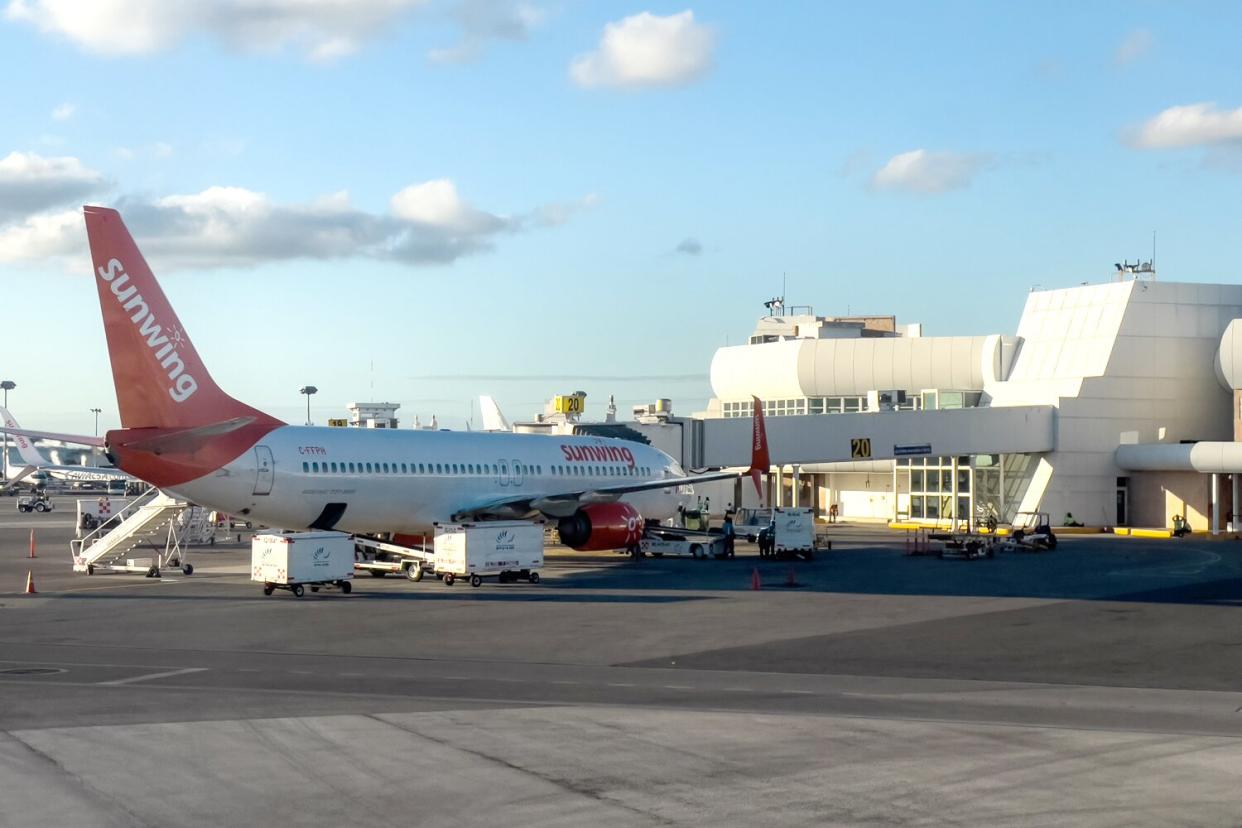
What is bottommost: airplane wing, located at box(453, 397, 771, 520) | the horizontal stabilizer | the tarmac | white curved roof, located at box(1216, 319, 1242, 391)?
the tarmac

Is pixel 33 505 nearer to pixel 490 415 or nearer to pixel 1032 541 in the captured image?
pixel 490 415

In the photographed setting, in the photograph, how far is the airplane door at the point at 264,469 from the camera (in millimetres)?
36562

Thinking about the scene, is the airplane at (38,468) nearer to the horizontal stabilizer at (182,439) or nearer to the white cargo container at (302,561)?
Answer: the horizontal stabilizer at (182,439)

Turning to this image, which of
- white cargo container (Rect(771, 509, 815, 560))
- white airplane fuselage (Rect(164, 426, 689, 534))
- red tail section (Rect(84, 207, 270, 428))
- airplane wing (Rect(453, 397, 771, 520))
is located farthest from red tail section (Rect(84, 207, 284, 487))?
white cargo container (Rect(771, 509, 815, 560))

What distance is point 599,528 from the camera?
43031 millimetres

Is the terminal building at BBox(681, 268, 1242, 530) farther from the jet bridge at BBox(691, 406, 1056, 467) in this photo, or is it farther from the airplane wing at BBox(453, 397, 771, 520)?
the airplane wing at BBox(453, 397, 771, 520)

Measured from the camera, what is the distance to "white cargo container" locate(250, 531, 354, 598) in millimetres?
33281

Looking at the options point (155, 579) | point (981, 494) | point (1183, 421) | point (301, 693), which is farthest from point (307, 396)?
point (301, 693)

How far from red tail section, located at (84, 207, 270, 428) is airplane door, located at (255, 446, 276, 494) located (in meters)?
2.01

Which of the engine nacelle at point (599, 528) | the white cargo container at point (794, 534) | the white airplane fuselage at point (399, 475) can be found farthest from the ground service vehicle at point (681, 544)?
the engine nacelle at point (599, 528)

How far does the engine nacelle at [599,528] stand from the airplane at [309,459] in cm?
4

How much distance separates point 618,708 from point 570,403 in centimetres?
4607

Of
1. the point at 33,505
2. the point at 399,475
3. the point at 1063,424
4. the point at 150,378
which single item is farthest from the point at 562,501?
the point at 33,505

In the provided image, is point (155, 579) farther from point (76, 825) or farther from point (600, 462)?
point (76, 825)
